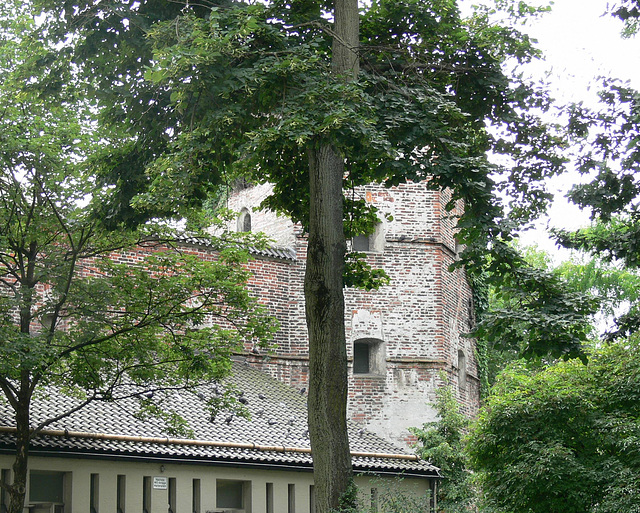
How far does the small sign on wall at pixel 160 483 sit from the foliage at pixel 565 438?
6466 millimetres

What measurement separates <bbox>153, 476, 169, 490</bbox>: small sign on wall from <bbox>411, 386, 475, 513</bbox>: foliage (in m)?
7.75

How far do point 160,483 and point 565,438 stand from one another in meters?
8.37

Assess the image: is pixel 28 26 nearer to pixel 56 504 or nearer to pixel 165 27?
pixel 165 27

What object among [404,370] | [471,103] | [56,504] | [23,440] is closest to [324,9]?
[471,103]

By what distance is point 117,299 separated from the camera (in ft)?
56.8

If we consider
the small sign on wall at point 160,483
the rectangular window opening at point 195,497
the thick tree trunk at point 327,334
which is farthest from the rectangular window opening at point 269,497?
the thick tree trunk at point 327,334

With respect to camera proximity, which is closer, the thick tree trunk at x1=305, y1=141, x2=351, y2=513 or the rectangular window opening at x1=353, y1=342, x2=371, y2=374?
the thick tree trunk at x1=305, y1=141, x2=351, y2=513

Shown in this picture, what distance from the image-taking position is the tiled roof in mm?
18516

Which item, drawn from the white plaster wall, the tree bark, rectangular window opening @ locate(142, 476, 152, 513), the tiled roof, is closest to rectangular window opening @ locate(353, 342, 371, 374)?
the tiled roof

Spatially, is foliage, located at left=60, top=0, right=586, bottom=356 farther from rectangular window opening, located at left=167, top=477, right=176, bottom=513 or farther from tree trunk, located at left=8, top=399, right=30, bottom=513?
rectangular window opening, located at left=167, top=477, right=176, bottom=513

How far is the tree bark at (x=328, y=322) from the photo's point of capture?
13.4 meters

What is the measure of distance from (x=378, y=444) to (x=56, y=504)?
29.6 feet

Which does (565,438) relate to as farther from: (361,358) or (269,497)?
(361,358)

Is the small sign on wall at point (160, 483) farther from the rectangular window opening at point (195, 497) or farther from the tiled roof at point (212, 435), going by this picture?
the rectangular window opening at point (195, 497)
